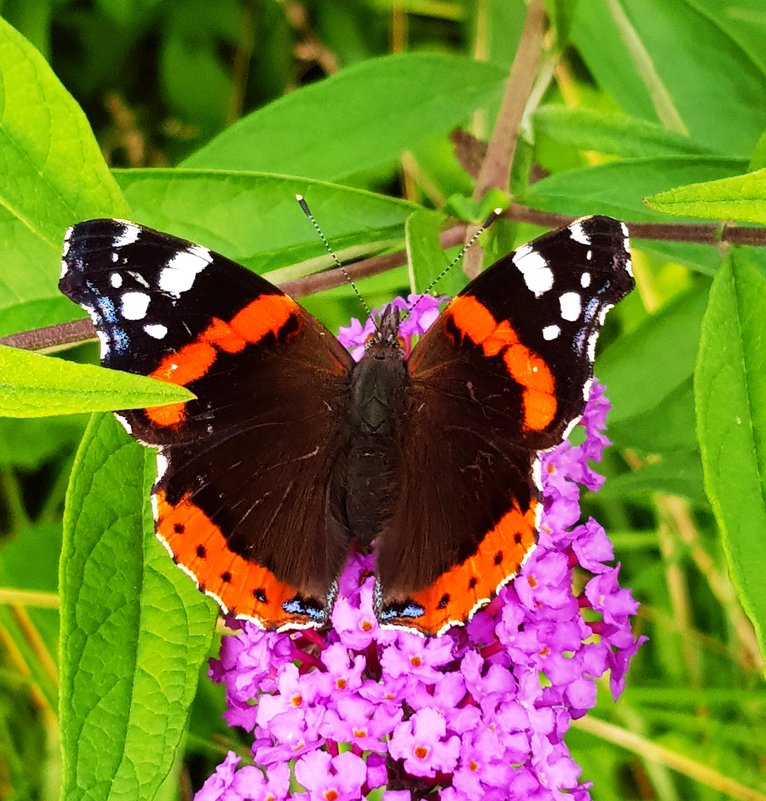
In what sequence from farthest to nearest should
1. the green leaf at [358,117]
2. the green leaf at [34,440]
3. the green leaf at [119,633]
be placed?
the green leaf at [34,440]
the green leaf at [358,117]
the green leaf at [119,633]

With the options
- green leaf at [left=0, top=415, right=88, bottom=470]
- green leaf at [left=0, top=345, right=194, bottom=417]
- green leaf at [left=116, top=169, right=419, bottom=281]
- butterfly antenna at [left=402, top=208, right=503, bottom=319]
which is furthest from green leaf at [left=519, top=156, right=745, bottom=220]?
green leaf at [left=0, top=415, right=88, bottom=470]

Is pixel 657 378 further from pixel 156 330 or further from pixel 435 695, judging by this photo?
pixel 156 330

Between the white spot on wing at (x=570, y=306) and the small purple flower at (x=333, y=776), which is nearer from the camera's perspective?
the small purple flower at (x=333, y=776)

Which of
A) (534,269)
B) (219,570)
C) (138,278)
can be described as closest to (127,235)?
(138,278)

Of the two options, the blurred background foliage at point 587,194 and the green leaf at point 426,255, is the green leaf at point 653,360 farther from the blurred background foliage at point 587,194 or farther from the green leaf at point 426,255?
the green leaf at point 426,255

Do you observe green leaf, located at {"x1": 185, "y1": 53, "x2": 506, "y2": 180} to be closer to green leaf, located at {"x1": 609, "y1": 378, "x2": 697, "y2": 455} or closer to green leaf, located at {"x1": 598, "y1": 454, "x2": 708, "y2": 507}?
green leaf, located at {"x1": 609, "y1": 378, "x2": 697, "y2": 455}

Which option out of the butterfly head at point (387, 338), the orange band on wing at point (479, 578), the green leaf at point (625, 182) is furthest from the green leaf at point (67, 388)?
the green leaf at point (625, 182)
